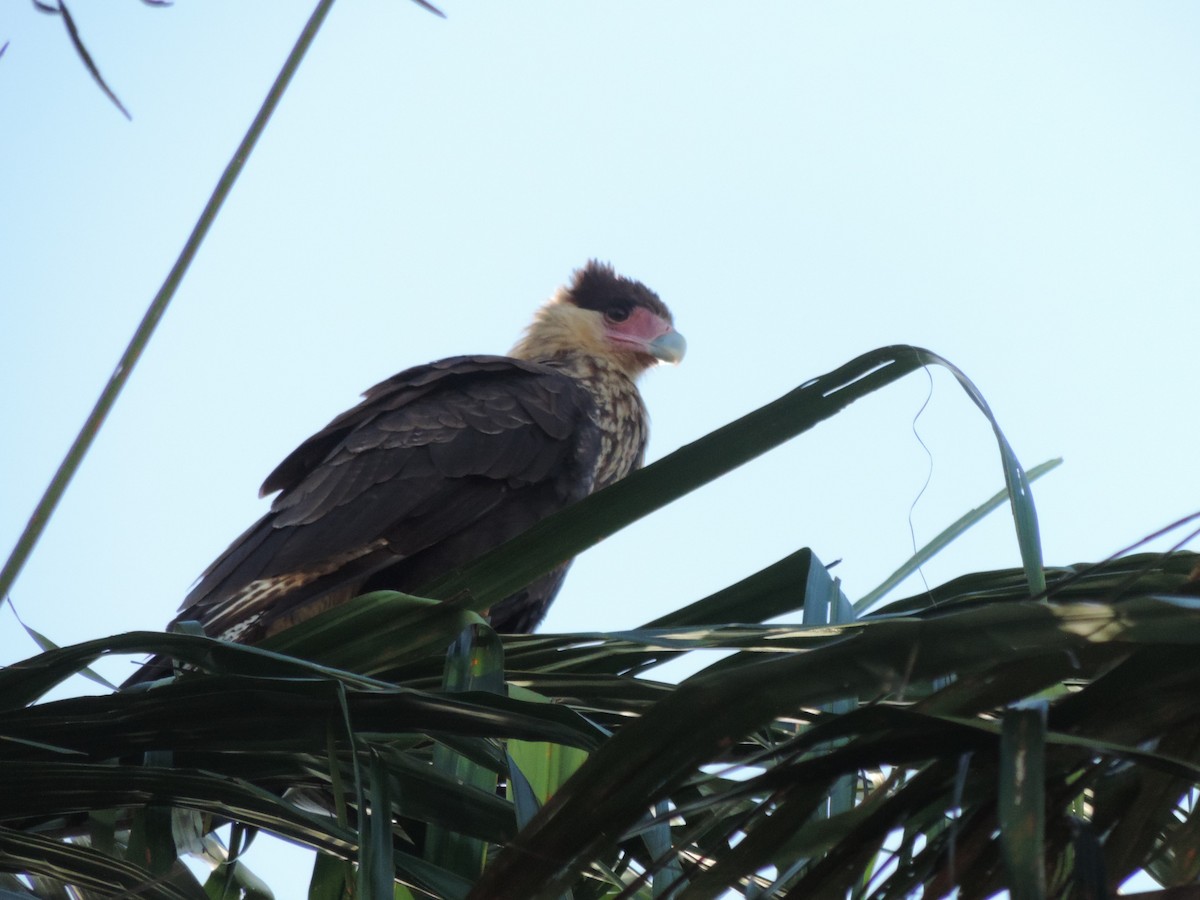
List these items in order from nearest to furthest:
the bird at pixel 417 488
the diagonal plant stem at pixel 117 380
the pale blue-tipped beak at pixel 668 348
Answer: the diagonal plant stem at pixel 117 380, the bird at pixel 417 488, the pale blue-tipped beak at pixel 668 348

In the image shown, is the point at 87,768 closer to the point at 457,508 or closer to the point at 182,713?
the point at 182,713

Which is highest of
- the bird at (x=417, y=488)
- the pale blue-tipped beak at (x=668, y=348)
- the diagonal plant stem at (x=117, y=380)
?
the pale blue-tipped beak at (x=668, y=348)

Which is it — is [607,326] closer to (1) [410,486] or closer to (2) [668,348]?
(2) [668,348]

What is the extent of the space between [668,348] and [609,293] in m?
0.60

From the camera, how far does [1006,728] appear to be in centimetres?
98

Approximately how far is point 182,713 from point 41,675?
0.56 feet

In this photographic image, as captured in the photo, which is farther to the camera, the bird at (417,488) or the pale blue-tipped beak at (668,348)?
the pale blue-tipped beak at (668,348)

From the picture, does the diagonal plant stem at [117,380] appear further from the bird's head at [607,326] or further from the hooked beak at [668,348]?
the hooked beak at [668,348]

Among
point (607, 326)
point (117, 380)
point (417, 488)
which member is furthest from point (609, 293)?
point (117, 380)

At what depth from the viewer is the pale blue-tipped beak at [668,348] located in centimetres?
620

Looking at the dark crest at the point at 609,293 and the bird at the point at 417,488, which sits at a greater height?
the dark crest at the point at 609,293

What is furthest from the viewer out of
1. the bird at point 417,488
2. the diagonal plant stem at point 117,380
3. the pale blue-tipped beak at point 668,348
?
the pale blue-tipped beak at point 668,348

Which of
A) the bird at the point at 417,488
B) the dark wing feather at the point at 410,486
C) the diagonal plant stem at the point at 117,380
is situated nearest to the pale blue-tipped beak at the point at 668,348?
the bird at the point at 417,488

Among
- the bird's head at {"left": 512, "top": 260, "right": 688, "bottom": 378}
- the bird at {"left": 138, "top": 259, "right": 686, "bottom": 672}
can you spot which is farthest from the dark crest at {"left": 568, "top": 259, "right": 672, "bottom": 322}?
the bird at {"left": 138, "top": 259, "right": 686, "bottom": 672}
